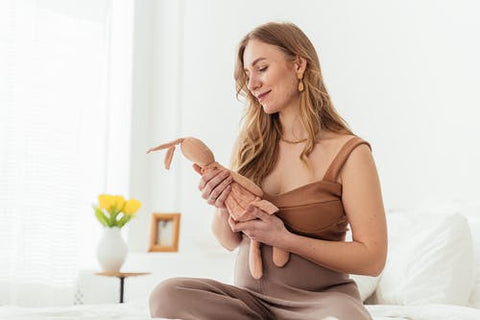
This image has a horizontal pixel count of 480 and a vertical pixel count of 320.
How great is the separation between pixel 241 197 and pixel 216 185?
6cm

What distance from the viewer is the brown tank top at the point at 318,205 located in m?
1.64

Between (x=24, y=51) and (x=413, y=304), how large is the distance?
2390 mm

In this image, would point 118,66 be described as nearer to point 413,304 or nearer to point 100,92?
point 100,92

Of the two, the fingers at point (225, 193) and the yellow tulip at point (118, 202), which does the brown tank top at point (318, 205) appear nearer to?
the fingers at point (225, 193)

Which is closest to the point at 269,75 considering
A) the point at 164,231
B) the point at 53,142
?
the point at 53,142

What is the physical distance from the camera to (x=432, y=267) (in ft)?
7.79

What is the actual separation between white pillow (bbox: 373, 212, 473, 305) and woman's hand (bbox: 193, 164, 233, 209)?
1.00m

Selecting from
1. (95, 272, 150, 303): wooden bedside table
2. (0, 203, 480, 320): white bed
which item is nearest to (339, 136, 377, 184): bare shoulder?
(0, 203, 480, 320): white bed

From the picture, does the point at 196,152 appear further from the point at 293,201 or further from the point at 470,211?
the point at 470,211

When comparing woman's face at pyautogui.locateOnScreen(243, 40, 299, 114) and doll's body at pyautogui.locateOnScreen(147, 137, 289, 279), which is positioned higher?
woman's face at pyautogui.locateOnScreen(243, 40, 299, 114)

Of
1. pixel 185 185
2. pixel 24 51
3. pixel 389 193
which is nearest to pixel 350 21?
pixel 389 193

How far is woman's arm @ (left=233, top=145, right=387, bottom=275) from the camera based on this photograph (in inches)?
61.6

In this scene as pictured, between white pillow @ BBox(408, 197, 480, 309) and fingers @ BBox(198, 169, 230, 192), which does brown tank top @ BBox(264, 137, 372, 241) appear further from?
white pillow @ BBox(408, 197, 480, 309)

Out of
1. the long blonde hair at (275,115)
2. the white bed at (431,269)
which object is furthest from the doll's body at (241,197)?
the white bed at (431,269)
